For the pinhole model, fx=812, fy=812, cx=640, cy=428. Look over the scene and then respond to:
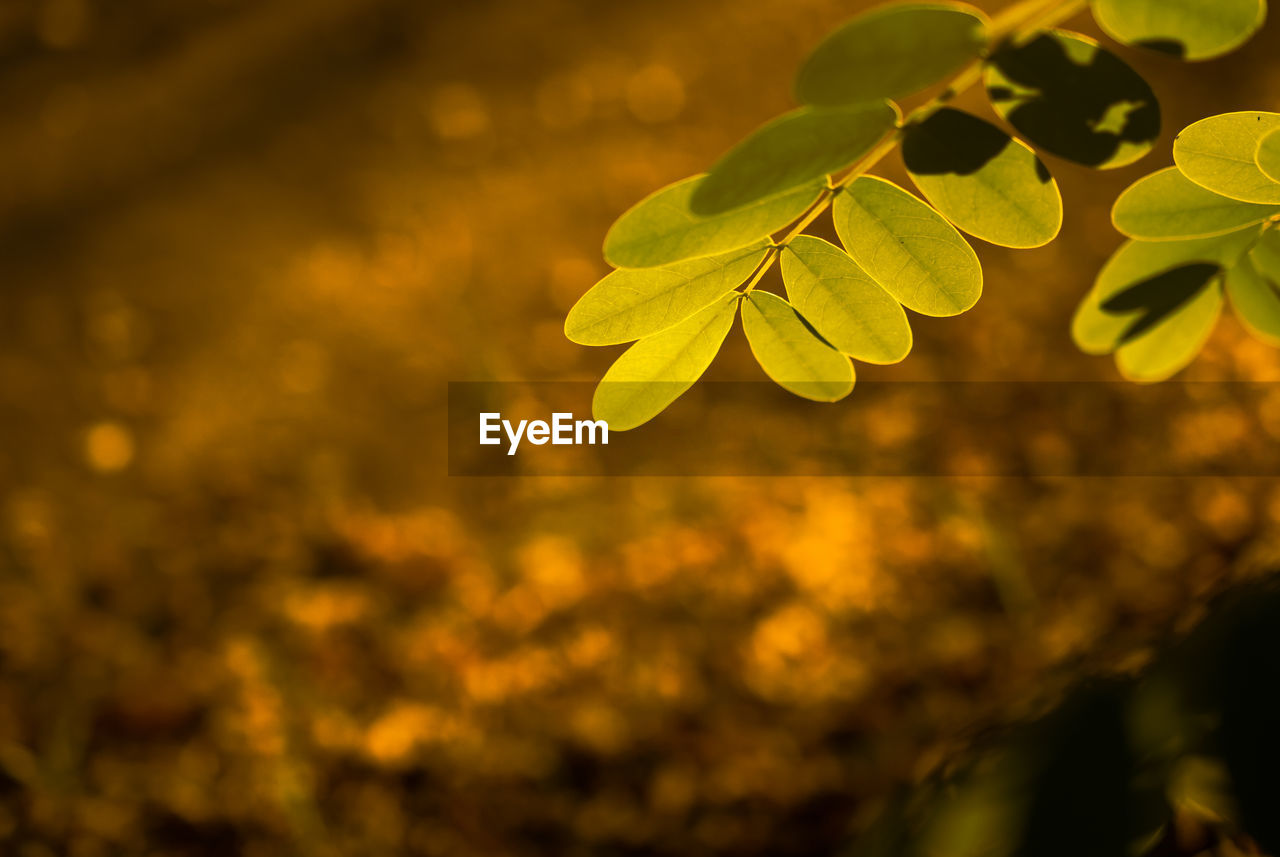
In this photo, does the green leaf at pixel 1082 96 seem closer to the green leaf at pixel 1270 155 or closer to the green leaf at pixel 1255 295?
the green leaf at pixel 1270 155

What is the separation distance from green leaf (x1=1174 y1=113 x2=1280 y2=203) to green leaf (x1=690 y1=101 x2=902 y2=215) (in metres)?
0.25

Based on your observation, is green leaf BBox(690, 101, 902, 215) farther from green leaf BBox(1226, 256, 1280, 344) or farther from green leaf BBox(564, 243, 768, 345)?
green leaf BBox(1226, 256, 1280, 344)

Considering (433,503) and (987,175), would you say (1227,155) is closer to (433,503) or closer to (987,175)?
(987,175)

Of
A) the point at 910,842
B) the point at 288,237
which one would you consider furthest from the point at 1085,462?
the point at 288,237

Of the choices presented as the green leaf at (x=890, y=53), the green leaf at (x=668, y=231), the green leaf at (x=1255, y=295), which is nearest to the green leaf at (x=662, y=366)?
the green leaf at (x=668, y=231)

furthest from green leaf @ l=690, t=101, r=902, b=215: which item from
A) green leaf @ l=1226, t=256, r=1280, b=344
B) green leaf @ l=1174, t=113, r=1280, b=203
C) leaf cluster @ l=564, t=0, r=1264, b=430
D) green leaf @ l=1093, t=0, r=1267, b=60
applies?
green leaf @ l=1226, t=256, r=1280, b=344

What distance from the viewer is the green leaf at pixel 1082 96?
509mm

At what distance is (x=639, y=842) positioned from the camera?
5.53 ft

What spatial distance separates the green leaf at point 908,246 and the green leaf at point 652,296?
80mm

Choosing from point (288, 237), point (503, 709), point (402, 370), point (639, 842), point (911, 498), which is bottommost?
point (639, 842)

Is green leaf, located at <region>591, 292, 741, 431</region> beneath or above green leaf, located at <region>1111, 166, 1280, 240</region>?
beneath

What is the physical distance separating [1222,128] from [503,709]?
1.66 metres

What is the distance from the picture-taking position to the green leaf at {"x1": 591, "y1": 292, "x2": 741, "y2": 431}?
0.70m

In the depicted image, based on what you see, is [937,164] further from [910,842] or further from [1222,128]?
[910,842]
